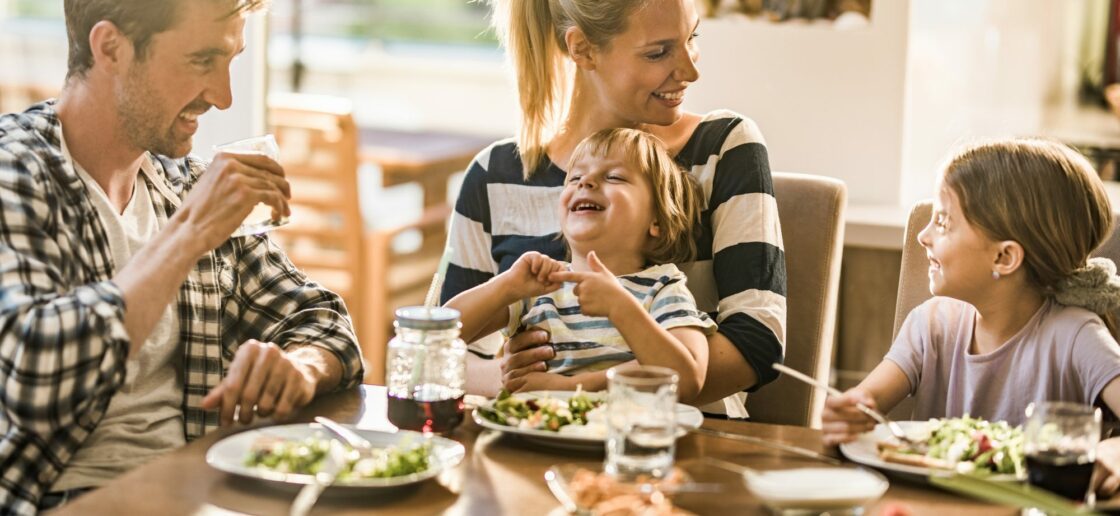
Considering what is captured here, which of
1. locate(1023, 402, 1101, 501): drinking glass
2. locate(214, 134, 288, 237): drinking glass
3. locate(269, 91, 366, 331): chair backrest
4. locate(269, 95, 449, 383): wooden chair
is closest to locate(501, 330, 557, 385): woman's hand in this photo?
locate(214, 134, 288, 237): drinking glass

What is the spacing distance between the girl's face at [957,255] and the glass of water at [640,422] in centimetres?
64

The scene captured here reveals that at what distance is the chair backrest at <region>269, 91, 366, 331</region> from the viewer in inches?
156

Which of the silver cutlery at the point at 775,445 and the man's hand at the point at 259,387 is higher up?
the man's hand at the point at 259,387

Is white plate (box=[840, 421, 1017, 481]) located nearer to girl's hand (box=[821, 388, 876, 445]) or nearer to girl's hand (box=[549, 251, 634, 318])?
girl's hand (box=[821, 388, 876, 445])

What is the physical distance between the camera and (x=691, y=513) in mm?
1240

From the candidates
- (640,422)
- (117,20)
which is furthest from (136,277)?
(640,422)

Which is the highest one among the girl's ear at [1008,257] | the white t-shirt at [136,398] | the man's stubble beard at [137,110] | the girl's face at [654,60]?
the girl's face at [654,60]

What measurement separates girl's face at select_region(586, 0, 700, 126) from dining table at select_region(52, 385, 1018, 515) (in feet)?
2.24

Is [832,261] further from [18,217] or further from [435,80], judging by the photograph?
[435,80]

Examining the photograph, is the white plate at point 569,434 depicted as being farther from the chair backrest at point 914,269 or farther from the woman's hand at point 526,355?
the chair backrest at point 914,269

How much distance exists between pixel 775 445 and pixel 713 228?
22.9 inches

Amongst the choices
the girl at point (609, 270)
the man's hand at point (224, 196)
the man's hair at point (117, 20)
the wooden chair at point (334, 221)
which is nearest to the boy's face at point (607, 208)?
the girl at point (609, 270)

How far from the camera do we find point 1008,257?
69.4 inches

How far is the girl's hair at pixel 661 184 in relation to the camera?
188 cm
